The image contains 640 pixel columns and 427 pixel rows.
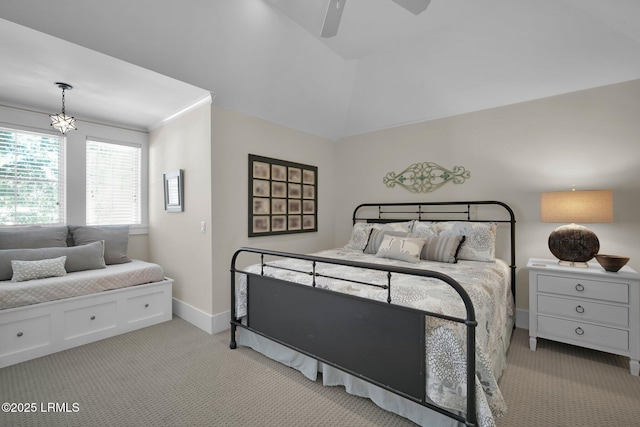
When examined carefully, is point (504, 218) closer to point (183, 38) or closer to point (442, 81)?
point (442, 81)

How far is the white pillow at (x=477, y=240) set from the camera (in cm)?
286

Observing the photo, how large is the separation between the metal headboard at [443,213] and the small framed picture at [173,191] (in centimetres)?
234

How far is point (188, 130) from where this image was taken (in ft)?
10.8

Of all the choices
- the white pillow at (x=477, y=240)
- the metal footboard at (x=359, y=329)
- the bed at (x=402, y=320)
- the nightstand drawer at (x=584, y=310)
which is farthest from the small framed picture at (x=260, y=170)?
the nightstand drawer at (x=584, y=310)

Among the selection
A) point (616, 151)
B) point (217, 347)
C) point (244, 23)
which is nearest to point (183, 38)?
point (244, 23)

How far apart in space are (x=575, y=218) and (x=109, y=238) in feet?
16.0

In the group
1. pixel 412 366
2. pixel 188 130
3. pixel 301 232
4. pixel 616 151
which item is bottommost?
pixel 412 366

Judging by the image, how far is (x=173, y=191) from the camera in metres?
3.48

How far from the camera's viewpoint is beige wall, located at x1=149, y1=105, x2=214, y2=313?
3033 mm

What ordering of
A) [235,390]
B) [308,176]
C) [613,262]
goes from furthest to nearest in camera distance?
[308,176] → [613,262] → [235,390]

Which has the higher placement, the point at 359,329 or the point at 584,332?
the point at 359,329

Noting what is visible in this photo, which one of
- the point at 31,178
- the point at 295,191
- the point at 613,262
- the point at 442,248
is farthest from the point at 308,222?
the point at 31,178

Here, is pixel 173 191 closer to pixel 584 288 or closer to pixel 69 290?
pixel 69 290

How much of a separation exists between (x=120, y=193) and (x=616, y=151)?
5.55 m
